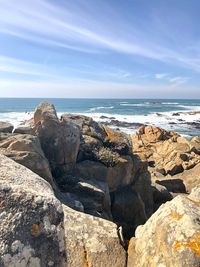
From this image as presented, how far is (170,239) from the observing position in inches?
192

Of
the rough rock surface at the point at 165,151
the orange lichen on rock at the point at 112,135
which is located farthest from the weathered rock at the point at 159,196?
the rough rock surface at the point at 165,151

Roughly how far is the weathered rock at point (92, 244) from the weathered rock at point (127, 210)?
4838 mm

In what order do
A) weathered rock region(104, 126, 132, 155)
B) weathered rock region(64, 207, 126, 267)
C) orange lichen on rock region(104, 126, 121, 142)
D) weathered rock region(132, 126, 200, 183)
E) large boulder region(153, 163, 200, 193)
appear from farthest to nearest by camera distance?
weathered rock region(132, 126, 200, 183)
large boulder region(153, 163, 200, 193)
orange lichen on rock region(104, 126, 121, 142)
weathered rock region(104, 126, 132, 155)
weathered rock region(64, 207, 126, 267)

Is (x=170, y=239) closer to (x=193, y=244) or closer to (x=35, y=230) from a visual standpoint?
(x=193, y=244)

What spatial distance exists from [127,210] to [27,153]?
14.9 feet

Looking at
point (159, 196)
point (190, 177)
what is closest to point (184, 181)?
point (190, 177)

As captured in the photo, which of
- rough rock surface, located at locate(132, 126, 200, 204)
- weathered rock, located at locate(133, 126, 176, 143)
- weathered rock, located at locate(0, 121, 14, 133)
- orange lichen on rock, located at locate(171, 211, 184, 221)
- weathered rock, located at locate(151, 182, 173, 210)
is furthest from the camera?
weathered rock, located at locate(133, 126, 176, 143)

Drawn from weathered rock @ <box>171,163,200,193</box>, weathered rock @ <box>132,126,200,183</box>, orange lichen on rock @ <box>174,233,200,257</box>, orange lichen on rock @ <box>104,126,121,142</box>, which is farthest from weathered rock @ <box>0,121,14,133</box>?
weathered rock @ <box>171,163,200,193</box>

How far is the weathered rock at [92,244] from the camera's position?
5352 millimetres

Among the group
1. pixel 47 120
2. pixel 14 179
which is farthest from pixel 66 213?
pixel 47 120

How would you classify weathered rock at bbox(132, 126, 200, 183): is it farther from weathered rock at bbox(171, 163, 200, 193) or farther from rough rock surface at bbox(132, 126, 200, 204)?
weathered rock at bbox(171, 163, 200, 193)

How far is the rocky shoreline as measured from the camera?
3.24m

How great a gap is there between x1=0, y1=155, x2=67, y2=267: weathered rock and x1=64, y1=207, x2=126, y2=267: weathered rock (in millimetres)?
2050

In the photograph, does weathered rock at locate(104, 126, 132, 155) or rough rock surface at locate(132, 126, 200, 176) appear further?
rough rock surface at locate(132, 126, 200, 176)
